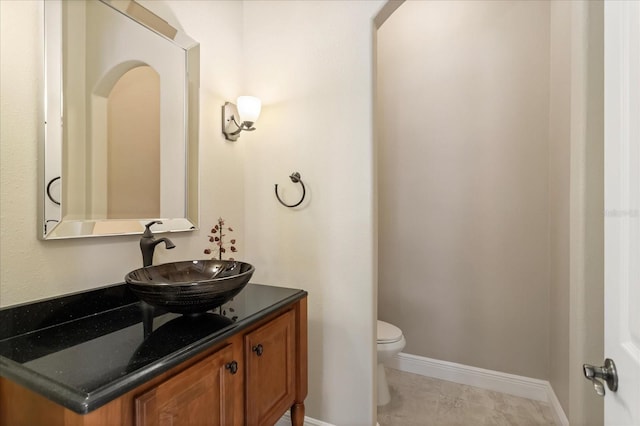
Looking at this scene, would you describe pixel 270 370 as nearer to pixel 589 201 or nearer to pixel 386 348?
pixel 386 348

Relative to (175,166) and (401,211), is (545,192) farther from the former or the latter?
(175,166)

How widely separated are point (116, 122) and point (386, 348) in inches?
74.3

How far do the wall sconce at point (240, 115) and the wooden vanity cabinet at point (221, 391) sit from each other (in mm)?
1019

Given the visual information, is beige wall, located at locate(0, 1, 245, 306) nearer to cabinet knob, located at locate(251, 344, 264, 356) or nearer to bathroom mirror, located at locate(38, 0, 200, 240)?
bathroom mirror, located at locate(38, 0, 200, 240)

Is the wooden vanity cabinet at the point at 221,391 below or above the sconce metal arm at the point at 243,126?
below

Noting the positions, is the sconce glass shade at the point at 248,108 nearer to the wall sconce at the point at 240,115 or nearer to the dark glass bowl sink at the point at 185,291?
the wall sconce at the point at 240,115

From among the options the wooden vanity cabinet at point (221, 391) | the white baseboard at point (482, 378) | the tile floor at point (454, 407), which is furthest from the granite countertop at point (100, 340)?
the white baseboard at point (482, 378)

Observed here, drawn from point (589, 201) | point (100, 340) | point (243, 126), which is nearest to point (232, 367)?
point (100, 340)

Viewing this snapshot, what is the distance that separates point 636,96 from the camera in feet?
2.02

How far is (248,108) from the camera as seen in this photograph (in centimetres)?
169

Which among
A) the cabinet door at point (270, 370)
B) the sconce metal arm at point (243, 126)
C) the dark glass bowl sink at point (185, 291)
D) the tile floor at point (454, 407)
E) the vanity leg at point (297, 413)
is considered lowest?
the tile floor at point (454, 407)

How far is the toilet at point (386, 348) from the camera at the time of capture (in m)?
1.95

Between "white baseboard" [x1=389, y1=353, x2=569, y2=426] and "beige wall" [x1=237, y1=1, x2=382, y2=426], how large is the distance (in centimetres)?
98

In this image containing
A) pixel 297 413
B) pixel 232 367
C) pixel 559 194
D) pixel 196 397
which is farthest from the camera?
pixel 559 194
